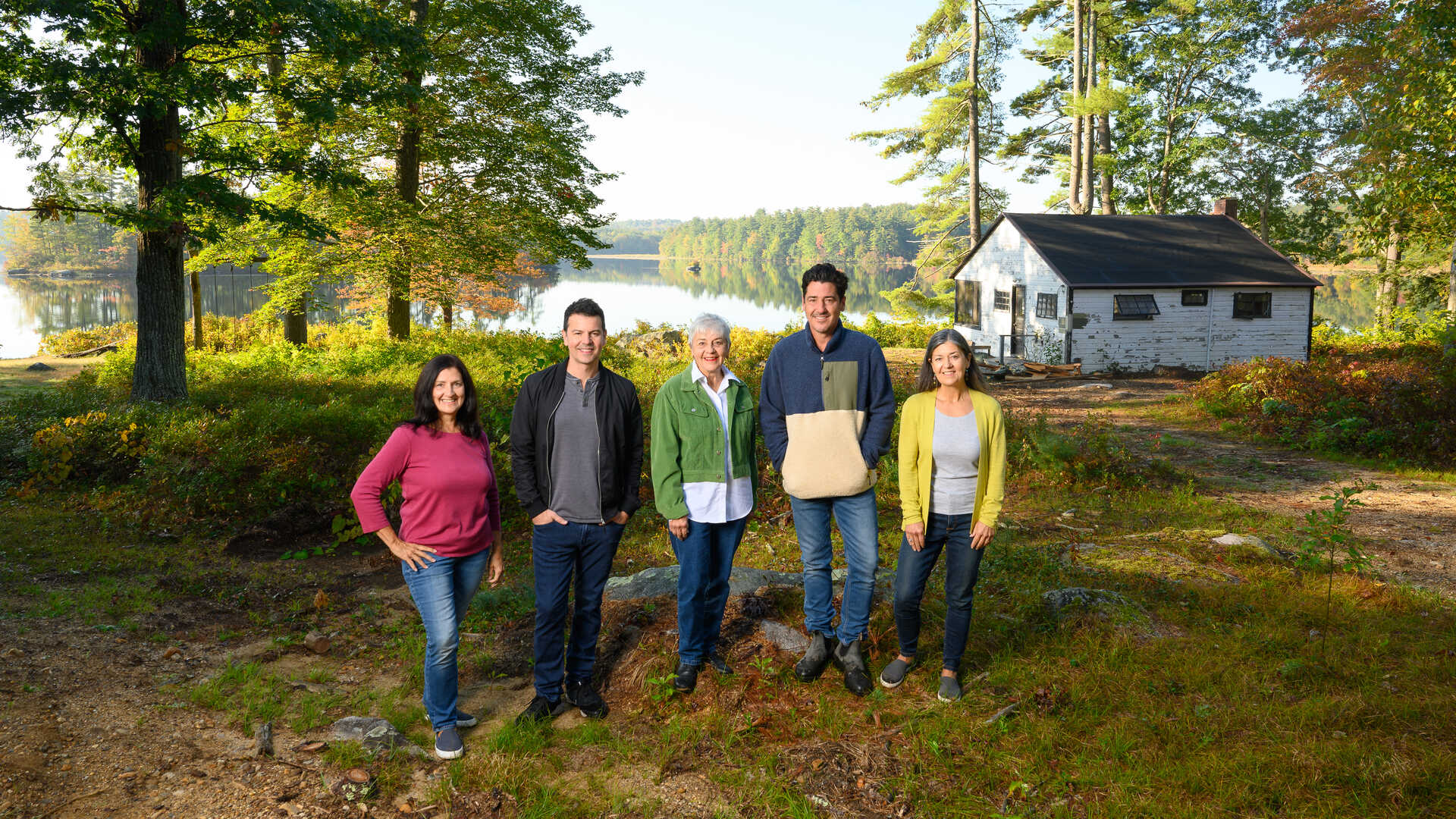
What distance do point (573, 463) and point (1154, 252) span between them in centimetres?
2333

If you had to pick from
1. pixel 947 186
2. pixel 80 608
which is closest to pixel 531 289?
pixel 947 186

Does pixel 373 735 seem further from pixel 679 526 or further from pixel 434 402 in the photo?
pixel 679 526

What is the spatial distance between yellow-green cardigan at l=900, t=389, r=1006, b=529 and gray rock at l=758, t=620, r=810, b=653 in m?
1.19

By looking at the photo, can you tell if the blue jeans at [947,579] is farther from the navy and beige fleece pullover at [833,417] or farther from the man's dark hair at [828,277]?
the man's dark hair at [828,277]

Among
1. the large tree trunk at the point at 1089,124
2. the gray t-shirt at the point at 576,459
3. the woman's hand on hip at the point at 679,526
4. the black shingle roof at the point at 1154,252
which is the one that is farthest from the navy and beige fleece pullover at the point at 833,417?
the large tree trunk at the point at 1089,124

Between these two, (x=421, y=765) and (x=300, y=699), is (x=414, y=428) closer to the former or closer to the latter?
(x=421, y=765)

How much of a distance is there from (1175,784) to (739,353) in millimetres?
17674

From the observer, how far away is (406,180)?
62.0ft

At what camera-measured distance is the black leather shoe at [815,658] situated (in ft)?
14.8

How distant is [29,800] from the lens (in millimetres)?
3346

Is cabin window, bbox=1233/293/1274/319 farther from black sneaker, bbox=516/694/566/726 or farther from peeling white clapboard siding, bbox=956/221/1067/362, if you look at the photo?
black sneaker, bbox=516/694/566/726

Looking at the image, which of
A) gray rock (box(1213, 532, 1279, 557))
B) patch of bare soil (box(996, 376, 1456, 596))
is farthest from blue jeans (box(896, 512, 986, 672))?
patch of bare soil (box(996, 376, 1456, 596))

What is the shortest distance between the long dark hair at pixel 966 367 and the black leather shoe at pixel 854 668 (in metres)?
1.49

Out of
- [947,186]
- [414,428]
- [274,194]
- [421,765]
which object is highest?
[947,186]
